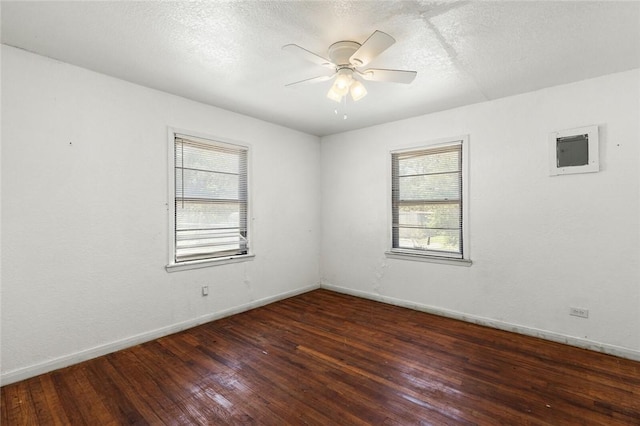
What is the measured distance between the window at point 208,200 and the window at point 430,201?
208 cm

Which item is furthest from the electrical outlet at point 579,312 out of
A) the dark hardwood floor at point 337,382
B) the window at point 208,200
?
the window at point 208,200

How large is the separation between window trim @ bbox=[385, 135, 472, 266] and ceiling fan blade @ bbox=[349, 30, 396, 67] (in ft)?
6.36

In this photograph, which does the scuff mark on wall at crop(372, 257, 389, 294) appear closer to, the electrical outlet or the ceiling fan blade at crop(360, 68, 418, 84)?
the electrical outlet

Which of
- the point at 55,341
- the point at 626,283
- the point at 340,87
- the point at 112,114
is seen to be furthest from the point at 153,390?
the point at 626,283

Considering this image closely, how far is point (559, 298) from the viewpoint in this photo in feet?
9.96

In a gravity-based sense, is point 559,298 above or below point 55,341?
above

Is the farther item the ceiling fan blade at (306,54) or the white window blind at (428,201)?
the white window blind at (428,201)

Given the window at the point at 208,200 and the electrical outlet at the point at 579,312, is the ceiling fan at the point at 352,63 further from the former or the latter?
the electrical outlet at the point at 579,312

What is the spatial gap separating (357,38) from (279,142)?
2442 mm

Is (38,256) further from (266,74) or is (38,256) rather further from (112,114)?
(266,74)

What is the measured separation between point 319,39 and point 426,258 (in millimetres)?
2860

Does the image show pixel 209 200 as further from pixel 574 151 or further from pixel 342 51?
pixel 574 151

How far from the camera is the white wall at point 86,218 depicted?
2.35 m

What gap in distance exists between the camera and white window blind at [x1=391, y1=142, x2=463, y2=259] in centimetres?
376
